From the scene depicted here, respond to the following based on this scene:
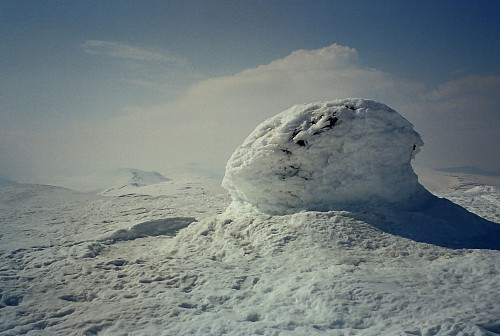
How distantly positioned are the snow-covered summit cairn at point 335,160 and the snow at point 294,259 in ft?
0.12

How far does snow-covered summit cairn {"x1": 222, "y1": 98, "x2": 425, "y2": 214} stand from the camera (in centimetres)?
903

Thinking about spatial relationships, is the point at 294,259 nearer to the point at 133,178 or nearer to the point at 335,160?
the point at 335,160

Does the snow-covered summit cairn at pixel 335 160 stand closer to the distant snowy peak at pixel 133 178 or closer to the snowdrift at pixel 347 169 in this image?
the snowdrift at pixel 347 169

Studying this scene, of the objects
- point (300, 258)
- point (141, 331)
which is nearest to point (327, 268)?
point (300, 258)

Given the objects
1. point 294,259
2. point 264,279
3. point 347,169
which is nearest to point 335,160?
point 347,169

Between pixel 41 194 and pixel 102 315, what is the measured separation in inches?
827

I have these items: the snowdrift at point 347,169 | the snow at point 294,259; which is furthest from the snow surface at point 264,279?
the snowdrift at point 347,169

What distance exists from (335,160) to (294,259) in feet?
11.7

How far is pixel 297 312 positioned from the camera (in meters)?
5.20

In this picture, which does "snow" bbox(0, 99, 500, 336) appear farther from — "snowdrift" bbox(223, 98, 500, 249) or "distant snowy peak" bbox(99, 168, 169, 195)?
"distant snowy peak" bbox(99, 168, 169, 195)

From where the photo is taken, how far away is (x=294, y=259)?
274 inches

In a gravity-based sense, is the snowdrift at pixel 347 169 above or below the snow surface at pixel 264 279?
above

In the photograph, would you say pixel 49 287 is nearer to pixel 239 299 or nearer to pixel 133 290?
pixel 133 290

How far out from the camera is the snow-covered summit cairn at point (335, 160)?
Answer: 356 inches
